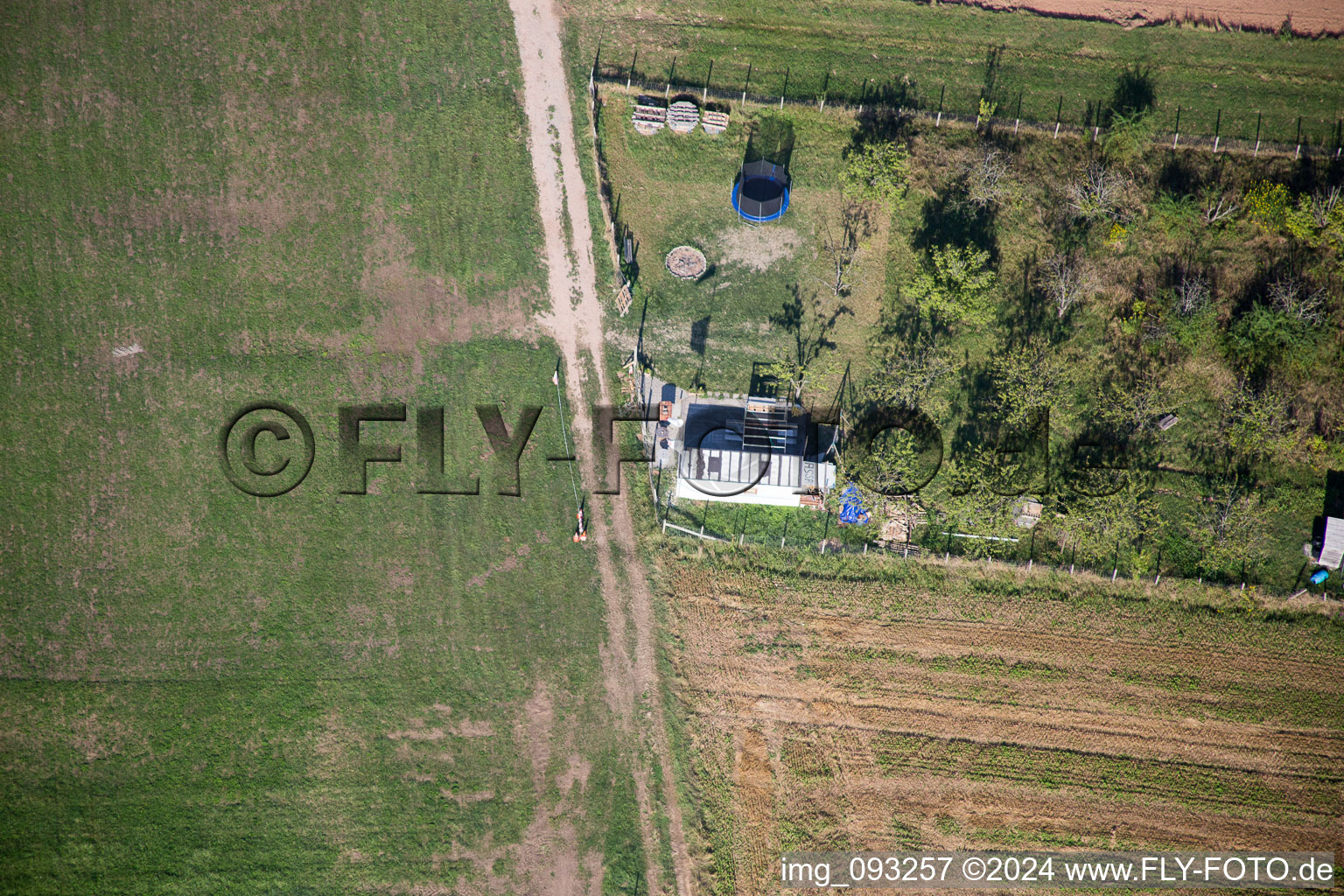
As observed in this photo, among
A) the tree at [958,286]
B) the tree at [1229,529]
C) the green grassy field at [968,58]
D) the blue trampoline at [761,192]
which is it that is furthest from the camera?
the green grassy field at [968,58]

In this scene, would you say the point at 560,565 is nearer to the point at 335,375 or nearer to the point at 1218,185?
the point at 335,375

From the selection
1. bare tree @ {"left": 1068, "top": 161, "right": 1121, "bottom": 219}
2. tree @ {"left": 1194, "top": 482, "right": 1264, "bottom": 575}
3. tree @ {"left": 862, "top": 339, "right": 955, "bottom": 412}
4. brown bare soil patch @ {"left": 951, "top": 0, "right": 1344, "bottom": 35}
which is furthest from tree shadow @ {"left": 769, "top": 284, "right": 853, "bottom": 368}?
tree @ {"left": 1194, "top": 482, "right": 1264, "bottom": 575}

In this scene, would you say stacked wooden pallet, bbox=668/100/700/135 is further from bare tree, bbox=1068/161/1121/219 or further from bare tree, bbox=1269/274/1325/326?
bare tree, bbox=1269/274/1325/326

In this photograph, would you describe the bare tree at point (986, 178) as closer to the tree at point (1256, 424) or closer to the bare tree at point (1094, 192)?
the bare tree at point (1094, 192)

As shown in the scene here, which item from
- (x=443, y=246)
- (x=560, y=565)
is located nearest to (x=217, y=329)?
(x=443, y=246)

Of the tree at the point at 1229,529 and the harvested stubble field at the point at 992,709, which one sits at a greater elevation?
the tree at the point at 1229,529

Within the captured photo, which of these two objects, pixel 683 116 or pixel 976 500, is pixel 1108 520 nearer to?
pixel 976 500

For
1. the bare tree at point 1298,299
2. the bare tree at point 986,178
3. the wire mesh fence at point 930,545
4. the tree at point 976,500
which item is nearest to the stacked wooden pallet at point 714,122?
the bare tree at point 986,178

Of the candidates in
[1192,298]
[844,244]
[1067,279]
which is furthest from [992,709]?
[844,244]
